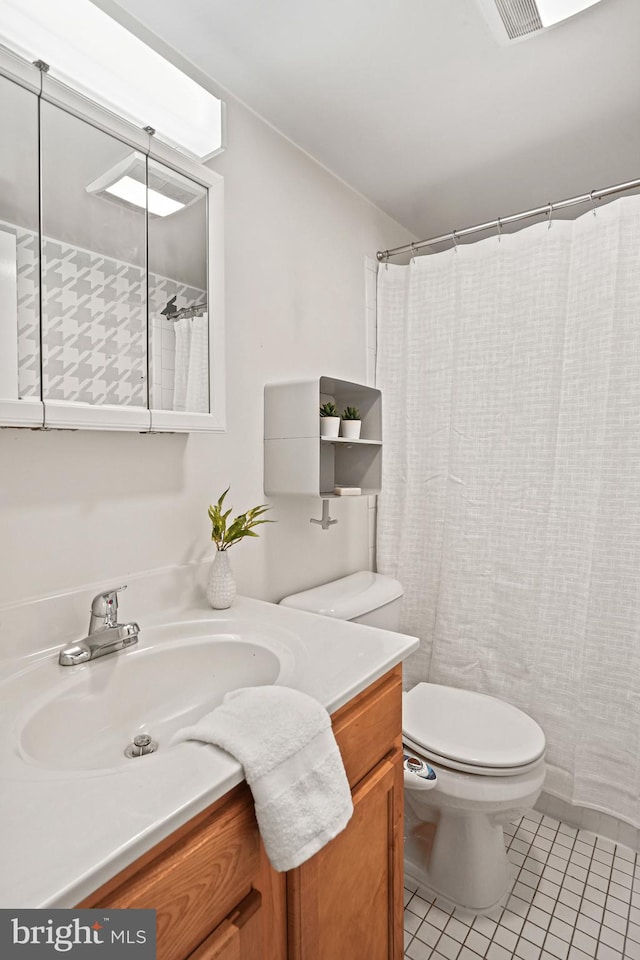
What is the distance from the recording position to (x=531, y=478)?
180 centimetres

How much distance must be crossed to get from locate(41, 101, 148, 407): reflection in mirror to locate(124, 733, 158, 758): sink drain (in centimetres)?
63

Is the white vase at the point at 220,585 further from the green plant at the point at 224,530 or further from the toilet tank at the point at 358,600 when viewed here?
the toilet tank at the point at 358,600

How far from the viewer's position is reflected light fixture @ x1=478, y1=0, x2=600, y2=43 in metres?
1.19

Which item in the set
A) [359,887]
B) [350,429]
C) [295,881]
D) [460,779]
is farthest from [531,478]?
[295,881]

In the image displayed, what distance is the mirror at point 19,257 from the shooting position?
2.98 ft

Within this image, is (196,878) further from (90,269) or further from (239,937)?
(90,269)

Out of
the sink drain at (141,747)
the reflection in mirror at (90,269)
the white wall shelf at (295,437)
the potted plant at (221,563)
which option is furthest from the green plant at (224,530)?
the sink drain at (141,747)

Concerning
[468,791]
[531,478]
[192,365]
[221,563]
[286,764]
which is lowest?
[468,791]

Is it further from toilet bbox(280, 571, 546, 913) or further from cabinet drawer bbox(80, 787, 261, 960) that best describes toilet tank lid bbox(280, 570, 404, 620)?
cabinet drawer bbox(80, 787, 261, 960)

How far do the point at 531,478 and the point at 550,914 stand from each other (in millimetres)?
1237

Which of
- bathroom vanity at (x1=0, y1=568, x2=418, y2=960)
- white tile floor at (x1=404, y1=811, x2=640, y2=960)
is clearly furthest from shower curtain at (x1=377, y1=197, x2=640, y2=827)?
bathroom vanity at (x1=0, y1=568, x2=418, y2=960)

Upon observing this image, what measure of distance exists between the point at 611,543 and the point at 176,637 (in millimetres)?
1328

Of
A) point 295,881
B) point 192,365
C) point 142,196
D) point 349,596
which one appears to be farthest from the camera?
point 349,596

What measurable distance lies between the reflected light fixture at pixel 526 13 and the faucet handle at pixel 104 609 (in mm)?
1528
